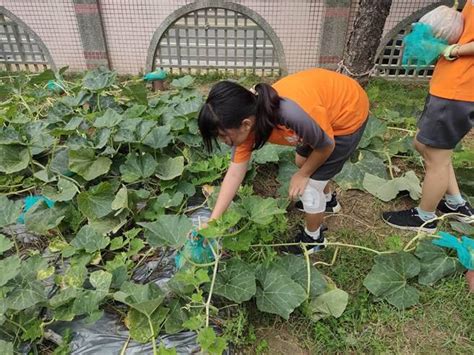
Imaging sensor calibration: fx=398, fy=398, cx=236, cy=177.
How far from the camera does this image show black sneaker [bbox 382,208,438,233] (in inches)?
92.5

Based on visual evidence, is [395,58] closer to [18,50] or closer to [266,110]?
[266,110]

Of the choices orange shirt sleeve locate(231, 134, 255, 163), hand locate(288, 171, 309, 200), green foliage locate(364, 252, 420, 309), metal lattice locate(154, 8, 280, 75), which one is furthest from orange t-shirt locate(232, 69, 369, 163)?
metal lattice locate(154, 8, 280, 75)

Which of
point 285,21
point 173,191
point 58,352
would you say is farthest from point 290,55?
point 58,352

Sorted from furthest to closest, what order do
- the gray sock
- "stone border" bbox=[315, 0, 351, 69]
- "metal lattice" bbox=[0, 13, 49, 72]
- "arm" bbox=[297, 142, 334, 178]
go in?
"metal lattice" bbox=[0, 13, 49, 72]
"stone border" bbox=[315, 0, 351, 69]
the gray sock
"arm" bbox=[297, 142, 334, 178]

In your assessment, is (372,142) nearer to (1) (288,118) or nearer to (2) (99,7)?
(1) (288,118)

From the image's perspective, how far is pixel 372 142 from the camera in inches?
121

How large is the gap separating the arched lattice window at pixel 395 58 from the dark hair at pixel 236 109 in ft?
14.3

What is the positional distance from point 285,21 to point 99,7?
2523mm

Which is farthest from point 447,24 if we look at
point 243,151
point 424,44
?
Answer: point 243,151

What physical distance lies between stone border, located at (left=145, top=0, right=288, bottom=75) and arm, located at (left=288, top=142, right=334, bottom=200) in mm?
3975

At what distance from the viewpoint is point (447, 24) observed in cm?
188

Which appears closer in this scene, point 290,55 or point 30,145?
point 30,145

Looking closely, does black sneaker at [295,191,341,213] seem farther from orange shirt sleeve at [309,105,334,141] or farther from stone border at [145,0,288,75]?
stone border at [145,0,288,75]

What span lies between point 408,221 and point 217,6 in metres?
4.02
